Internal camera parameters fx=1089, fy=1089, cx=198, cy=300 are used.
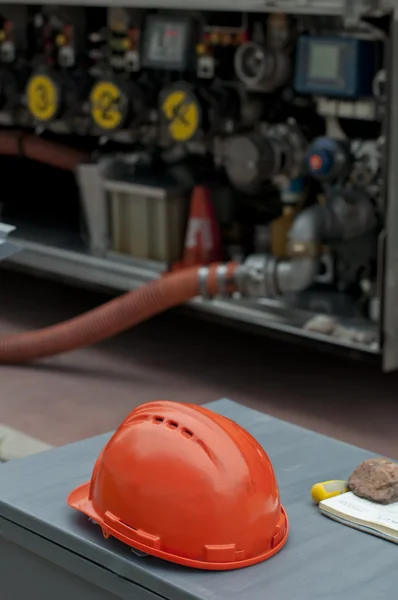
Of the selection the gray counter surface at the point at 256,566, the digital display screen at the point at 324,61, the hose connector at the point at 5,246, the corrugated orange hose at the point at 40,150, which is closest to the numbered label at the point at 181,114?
the digital display screen at the point at 324,61

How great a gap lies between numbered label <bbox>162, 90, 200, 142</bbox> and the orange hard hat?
2.00m

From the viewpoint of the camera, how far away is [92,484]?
1.52m

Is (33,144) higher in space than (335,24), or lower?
lower

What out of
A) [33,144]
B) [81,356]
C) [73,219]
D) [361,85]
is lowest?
[81,356]

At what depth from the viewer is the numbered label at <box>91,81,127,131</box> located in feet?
11.6

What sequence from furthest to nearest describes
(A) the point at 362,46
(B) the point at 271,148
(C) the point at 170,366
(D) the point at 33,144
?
(D) the point at 33,144
(C) the point at 170,366
(B) the point at 271,148
(A) the point at 362,46

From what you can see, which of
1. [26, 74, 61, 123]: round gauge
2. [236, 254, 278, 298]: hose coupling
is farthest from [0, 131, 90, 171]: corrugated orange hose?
[236, 254, 278, 298]: hose coupling

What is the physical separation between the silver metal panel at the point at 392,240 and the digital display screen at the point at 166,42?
981mm

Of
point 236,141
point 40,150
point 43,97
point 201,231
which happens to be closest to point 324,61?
point 236,141

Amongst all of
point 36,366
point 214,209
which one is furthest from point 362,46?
point 36,366

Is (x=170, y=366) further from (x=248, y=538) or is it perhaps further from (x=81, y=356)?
(x=248, y=538)

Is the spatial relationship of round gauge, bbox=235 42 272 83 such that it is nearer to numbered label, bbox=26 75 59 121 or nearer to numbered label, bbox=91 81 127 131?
numbered label, bbox=91 81 127 131

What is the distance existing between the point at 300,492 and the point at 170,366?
1877 mm

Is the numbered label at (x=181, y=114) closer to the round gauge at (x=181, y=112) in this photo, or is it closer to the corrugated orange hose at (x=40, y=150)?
the round gauge at (x=181, y=112)
